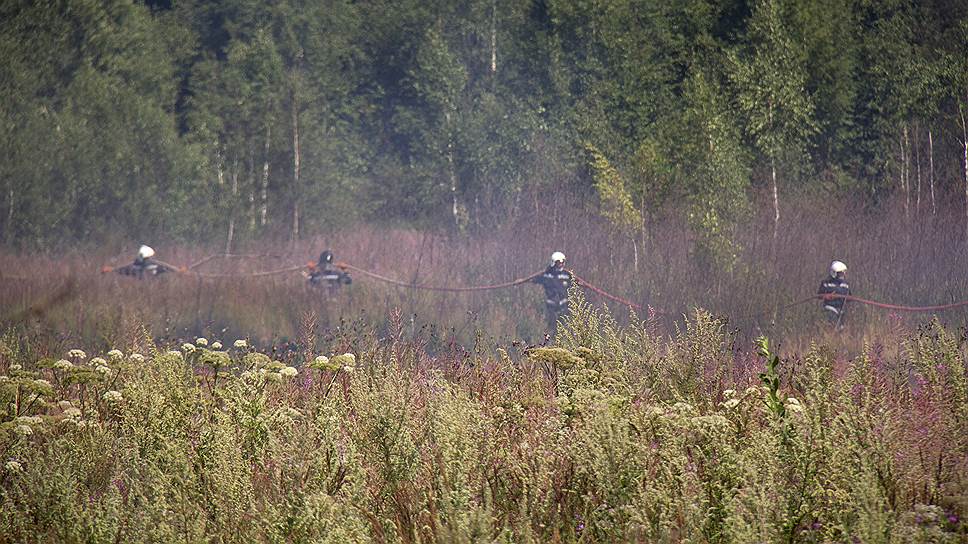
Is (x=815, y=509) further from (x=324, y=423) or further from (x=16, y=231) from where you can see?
(x=16, y=231)

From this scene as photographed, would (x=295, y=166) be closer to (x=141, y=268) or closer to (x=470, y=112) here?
(x=470, y=112)

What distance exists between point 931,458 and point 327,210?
31402 mm

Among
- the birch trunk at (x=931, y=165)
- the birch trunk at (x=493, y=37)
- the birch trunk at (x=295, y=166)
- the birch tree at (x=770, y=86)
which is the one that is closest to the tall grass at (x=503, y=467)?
the birch tree at (x=770, y=86)

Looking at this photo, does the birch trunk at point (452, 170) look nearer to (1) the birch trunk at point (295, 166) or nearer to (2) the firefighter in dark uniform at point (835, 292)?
(1) the birch trunk at point (295, 166)

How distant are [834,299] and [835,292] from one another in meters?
0.13

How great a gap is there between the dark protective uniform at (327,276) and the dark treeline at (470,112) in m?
6.84

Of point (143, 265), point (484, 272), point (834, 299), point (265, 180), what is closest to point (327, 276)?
point (143, 265)

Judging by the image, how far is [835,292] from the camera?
14602 mm

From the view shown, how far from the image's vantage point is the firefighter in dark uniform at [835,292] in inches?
574

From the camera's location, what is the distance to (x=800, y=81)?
25234 mm

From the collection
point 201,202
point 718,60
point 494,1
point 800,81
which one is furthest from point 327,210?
point 800,81

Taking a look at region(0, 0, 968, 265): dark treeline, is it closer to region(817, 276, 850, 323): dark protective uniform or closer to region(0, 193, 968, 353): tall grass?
region(0, 193, 968, 353): tall grass

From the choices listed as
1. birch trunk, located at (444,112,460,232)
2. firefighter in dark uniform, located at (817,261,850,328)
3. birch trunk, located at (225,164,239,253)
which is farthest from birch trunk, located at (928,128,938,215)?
birch trunk, located at (225,164,239,253)

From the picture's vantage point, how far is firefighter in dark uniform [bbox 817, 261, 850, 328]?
47.8 ft
